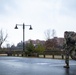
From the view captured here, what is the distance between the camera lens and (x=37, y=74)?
51.1 ft

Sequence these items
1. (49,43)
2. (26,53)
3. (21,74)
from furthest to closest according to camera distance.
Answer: (49,43) → (26,53) → (21,74)

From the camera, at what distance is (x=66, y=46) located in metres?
21.9

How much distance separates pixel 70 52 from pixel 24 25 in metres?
34.8

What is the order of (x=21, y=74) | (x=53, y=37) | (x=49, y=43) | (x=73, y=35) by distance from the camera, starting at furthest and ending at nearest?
(x=53, y=37) < (x=49, y=43) < (x=73, y=35) < (x=21, y=74)

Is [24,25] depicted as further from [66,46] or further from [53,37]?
[53,37]

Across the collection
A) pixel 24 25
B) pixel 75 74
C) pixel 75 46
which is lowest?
pixel 75 74

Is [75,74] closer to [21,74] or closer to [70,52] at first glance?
[21,74]

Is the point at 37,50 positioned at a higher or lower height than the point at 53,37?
lower

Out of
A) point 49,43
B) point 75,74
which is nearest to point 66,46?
point 75,74

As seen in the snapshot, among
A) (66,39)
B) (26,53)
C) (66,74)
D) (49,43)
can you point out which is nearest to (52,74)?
(66,74)

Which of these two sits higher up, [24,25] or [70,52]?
[24,25]

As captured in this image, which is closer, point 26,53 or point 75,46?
point 75,46

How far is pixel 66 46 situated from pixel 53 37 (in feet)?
357

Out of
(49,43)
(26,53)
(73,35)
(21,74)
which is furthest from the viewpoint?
(49,43)
